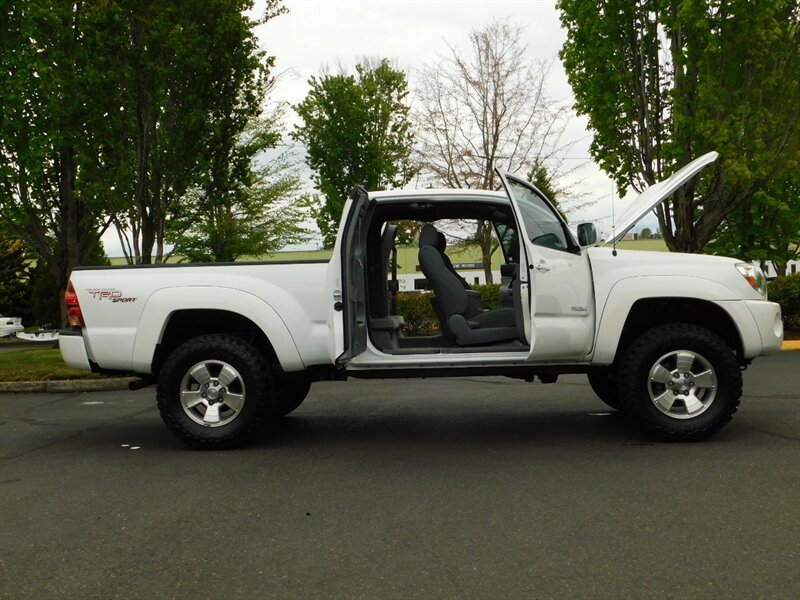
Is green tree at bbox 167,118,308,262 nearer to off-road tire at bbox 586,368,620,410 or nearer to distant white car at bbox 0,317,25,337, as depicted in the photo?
distant white car at bbox 0,317,25,337

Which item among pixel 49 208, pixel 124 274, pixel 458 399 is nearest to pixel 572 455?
pixel 458 399

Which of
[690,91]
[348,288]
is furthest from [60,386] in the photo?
[690,91]

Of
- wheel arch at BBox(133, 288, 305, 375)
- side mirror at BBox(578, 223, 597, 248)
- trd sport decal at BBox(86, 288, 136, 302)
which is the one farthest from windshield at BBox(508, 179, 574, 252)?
trd sport decal at BBox(86, 288, 136, 302)

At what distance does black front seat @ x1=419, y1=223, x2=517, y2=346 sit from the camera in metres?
6.59

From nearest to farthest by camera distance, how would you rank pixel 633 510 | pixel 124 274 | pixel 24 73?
1. pixel 633 510
2. pixel 124 274
3. pixel 24 73

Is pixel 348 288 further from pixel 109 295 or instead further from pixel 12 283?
pixel 12 283

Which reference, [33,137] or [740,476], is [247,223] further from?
[740,476]

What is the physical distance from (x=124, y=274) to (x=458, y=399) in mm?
4042

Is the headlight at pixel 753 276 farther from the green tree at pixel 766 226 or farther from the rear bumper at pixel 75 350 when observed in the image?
the green tree at pixel 766 226

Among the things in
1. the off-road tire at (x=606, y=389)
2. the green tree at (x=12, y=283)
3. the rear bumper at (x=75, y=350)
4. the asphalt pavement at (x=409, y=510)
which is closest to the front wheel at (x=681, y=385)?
the asphalt pavement at (x=409, y=510)

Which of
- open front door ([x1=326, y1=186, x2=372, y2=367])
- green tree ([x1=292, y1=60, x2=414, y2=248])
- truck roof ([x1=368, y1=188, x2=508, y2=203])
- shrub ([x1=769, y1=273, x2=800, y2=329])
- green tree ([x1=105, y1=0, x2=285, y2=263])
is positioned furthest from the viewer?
green tree ([x1=292, y1=60, x2=414, y2=248])

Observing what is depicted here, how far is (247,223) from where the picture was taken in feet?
100.0

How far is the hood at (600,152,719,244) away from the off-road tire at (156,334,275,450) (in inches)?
113

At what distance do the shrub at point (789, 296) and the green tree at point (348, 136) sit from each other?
1242cm
